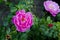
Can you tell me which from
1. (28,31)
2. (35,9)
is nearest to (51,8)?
(35,9)

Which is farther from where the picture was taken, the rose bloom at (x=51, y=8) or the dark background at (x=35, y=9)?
the rose bloom at (x=51, y=8)

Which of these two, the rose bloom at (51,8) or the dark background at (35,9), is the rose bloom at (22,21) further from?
the rose bloom at (51,8)

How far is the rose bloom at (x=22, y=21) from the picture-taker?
1831 mm

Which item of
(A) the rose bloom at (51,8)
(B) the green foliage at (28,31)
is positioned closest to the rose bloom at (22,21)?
(B) the green foliage at (28,31)

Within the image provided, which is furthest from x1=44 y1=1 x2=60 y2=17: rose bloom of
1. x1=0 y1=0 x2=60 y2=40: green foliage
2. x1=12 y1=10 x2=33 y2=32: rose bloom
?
x1=12 y1=10 x2=33 y2=32: rose bloom

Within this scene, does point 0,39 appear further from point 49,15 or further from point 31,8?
point 49,15

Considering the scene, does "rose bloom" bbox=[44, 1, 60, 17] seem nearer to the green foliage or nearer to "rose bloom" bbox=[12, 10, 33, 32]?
the green foliage

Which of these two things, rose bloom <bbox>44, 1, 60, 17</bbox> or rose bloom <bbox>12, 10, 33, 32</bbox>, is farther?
rose bloom <bbox>44, 1, 60, 17</bbox>

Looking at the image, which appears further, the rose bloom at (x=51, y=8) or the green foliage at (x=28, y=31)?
the rose bloom at (x=51, y=8)

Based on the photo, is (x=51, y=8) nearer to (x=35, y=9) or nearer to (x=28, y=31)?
(x=35, y=9)

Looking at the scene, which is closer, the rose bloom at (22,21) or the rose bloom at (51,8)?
the rose bloom at (22,21)

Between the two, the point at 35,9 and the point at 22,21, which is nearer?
the point at 22,21

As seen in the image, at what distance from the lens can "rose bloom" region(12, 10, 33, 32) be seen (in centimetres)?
183

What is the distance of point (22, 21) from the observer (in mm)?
1840
